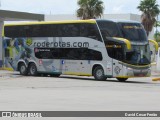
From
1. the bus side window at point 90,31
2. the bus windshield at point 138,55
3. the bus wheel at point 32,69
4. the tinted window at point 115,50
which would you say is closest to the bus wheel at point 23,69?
the bus wheel at point 32,69

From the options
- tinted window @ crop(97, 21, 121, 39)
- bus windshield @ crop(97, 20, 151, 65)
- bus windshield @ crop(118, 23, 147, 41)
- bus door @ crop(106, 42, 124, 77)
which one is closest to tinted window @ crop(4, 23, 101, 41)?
tinted window @ crop(97, 21, 121, 39)

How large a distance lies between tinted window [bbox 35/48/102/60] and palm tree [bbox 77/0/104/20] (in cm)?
2880

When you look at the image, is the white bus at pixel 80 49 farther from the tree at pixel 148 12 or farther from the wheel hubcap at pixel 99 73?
the tree at pixel 148 12

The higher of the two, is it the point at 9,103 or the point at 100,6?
the point at 100,6

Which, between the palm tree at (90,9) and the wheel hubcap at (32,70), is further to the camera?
the palm tree at (90,9)

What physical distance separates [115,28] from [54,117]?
1819 cm

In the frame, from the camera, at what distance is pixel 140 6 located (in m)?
72.5

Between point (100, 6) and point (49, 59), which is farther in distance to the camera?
point (100, 6)

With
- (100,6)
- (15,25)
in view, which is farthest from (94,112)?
(100,6)

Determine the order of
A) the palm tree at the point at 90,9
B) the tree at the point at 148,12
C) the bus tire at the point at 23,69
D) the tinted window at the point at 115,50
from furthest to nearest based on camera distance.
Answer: the tree at the point at 148,12 < the palm tree at the point at 90,9 < the bus tire at the point at 23,69 < the tinted window at the point at 115,50

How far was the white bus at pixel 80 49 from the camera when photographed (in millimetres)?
30500

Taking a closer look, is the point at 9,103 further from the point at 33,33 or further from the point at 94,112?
the point at 33,33

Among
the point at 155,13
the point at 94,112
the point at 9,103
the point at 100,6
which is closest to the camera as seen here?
the point at 94,112

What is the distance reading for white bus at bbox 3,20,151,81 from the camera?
3050 cm
